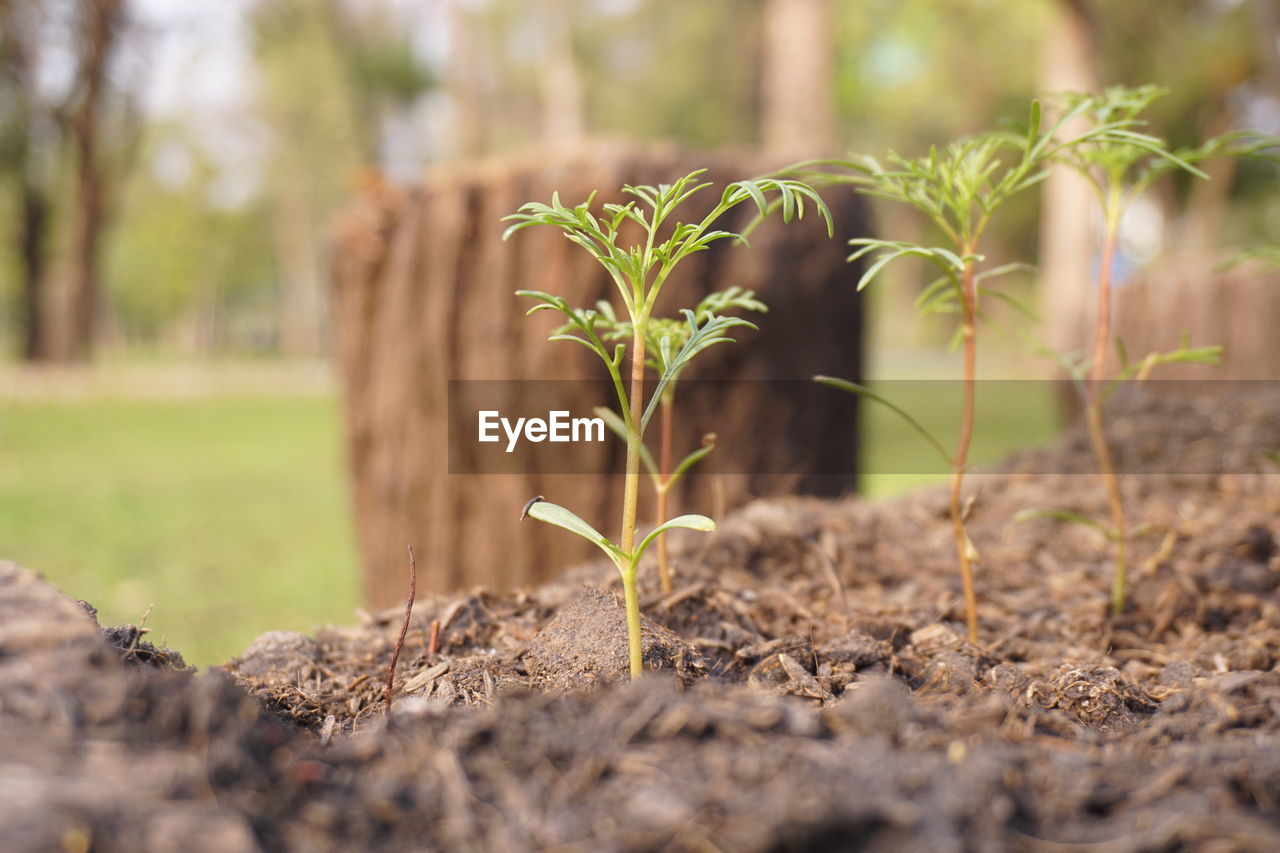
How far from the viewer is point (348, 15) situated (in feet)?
77.9

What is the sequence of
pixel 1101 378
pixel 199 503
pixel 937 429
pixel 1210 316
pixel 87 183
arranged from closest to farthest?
pixel 1101 378 < pixel 1210 316 < pixel 199 503 < pixel 937 429 < pixel 87 183

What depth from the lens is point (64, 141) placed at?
648 inches

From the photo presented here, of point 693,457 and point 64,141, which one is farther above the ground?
point 64,141

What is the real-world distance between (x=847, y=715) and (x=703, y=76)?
2801cm

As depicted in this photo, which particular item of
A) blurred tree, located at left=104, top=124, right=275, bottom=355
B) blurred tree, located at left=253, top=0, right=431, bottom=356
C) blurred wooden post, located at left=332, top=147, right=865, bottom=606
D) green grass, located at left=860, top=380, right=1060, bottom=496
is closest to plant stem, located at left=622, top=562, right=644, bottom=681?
blurred wooden post, located at left=332, top=147, right=865, bottom=606

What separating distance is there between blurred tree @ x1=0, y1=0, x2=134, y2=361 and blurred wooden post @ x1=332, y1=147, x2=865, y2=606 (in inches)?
538

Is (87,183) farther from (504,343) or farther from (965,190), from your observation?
(965,190)

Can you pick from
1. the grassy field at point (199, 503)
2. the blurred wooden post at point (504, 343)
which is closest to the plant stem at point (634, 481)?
the grassy field at point (199, 503)

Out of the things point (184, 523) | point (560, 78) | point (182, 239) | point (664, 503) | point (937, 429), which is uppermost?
point (560, 78)

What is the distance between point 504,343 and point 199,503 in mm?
4260

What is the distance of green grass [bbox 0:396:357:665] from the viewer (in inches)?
159

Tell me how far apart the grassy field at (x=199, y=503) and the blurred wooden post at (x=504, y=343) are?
647mm

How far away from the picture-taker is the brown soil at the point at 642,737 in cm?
57

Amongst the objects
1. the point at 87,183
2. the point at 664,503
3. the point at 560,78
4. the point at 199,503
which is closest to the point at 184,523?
the point at 199,503
